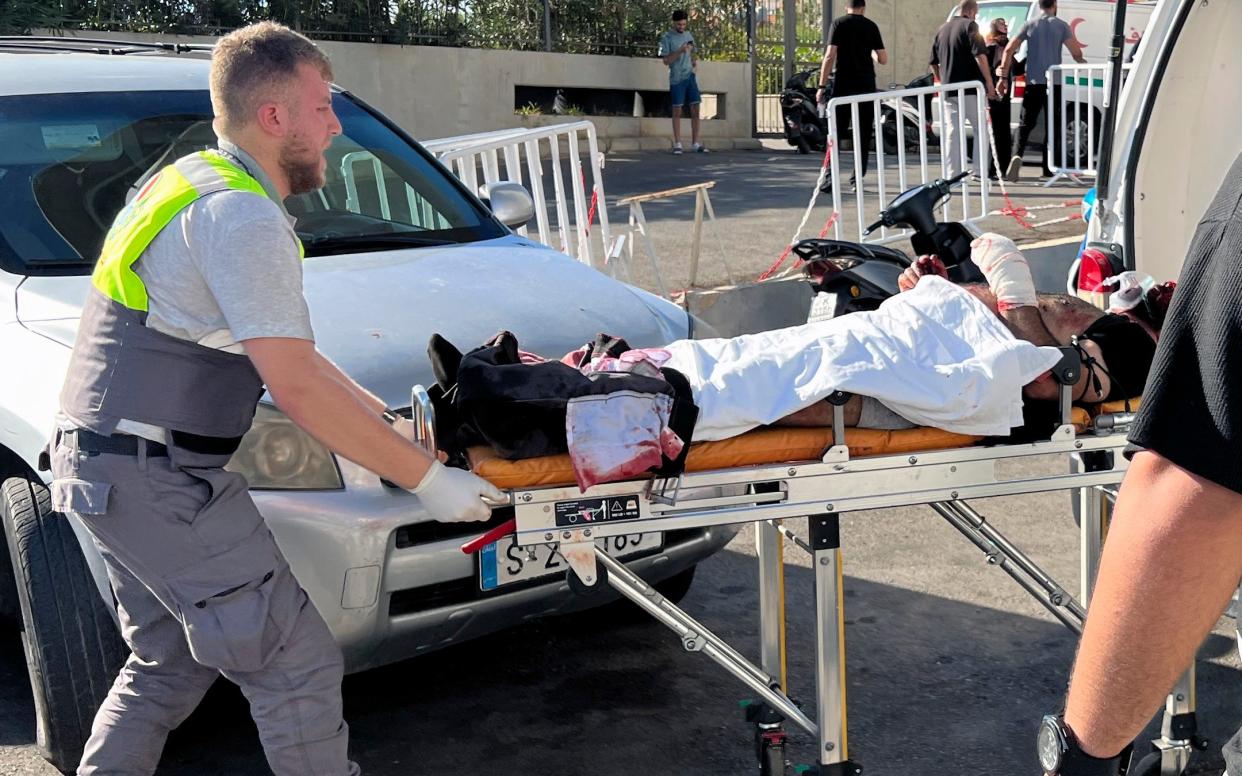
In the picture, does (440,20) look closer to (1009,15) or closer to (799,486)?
(1009,15)

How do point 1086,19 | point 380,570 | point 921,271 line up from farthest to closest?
1. point 1086,19
2. point 921,271
3. point 380,570

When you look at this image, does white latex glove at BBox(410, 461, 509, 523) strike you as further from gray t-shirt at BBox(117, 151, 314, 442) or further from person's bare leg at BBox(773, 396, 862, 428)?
person's bare leg at BBox(773, 396, 862, 428)

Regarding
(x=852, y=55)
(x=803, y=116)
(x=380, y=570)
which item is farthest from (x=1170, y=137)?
(x=803, y=116)

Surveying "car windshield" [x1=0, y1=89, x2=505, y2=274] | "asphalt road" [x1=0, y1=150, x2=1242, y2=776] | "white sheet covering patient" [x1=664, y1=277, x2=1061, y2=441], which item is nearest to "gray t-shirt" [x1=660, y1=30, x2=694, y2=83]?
"car windshield" [x1=0, y1=89, x2=505, y2=274]

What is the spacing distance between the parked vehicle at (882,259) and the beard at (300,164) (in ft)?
5.42

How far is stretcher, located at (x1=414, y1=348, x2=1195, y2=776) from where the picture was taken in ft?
9.41

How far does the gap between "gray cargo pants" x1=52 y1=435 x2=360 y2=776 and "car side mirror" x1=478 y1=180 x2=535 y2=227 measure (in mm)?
2284

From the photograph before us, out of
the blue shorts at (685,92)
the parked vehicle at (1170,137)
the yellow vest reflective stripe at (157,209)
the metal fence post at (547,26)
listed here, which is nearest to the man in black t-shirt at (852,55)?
the blue shorts at (685,92)

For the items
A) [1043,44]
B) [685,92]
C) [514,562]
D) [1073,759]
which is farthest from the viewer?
[685,92]

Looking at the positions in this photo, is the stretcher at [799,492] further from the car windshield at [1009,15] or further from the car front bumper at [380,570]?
the car windshield at [1009,15]

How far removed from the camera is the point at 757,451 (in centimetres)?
296

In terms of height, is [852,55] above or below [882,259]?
above

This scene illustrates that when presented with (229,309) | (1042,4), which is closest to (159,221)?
(229,309)

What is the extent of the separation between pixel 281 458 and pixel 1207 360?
2338 mm
